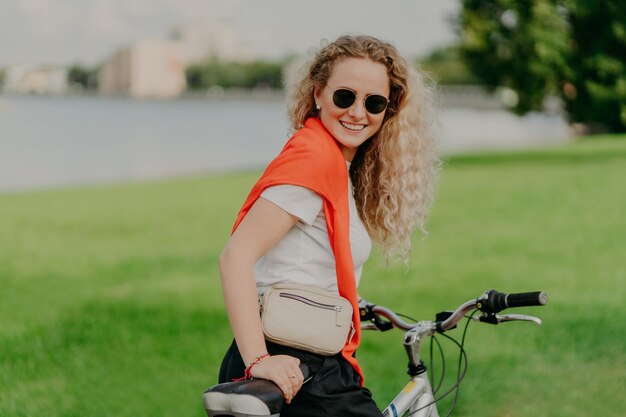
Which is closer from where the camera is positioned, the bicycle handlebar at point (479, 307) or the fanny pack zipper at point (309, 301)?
the fanny pack zipper at point (309, 301)

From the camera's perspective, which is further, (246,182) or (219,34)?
(219,34)

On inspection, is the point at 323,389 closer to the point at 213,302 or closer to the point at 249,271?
the point at 249,271

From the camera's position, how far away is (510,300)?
267cm

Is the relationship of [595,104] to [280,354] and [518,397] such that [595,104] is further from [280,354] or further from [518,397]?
[280,354]

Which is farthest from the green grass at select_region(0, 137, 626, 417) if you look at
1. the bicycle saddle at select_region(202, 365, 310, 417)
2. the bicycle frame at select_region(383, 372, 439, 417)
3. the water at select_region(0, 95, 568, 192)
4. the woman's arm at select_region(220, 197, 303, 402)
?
the water at select_region(0, 95, 568, 192)

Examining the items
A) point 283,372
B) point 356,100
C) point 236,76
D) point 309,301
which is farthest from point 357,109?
point 236,76

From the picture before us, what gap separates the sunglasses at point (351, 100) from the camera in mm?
2666

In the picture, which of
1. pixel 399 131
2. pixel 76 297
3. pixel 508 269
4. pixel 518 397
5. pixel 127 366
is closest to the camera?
pixel 399 131

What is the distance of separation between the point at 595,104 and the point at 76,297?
2140 cm

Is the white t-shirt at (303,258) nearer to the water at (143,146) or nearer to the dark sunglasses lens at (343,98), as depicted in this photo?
the dark sunglasses lens at (343,98)

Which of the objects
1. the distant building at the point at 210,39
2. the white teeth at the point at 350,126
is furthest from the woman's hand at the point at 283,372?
the distant building at the point at 210,39

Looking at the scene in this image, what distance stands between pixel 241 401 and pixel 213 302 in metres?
6.10

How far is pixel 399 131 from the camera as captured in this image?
290 centimetres

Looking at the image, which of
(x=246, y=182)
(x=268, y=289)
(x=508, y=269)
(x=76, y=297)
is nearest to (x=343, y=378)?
(x=268, y=289)
